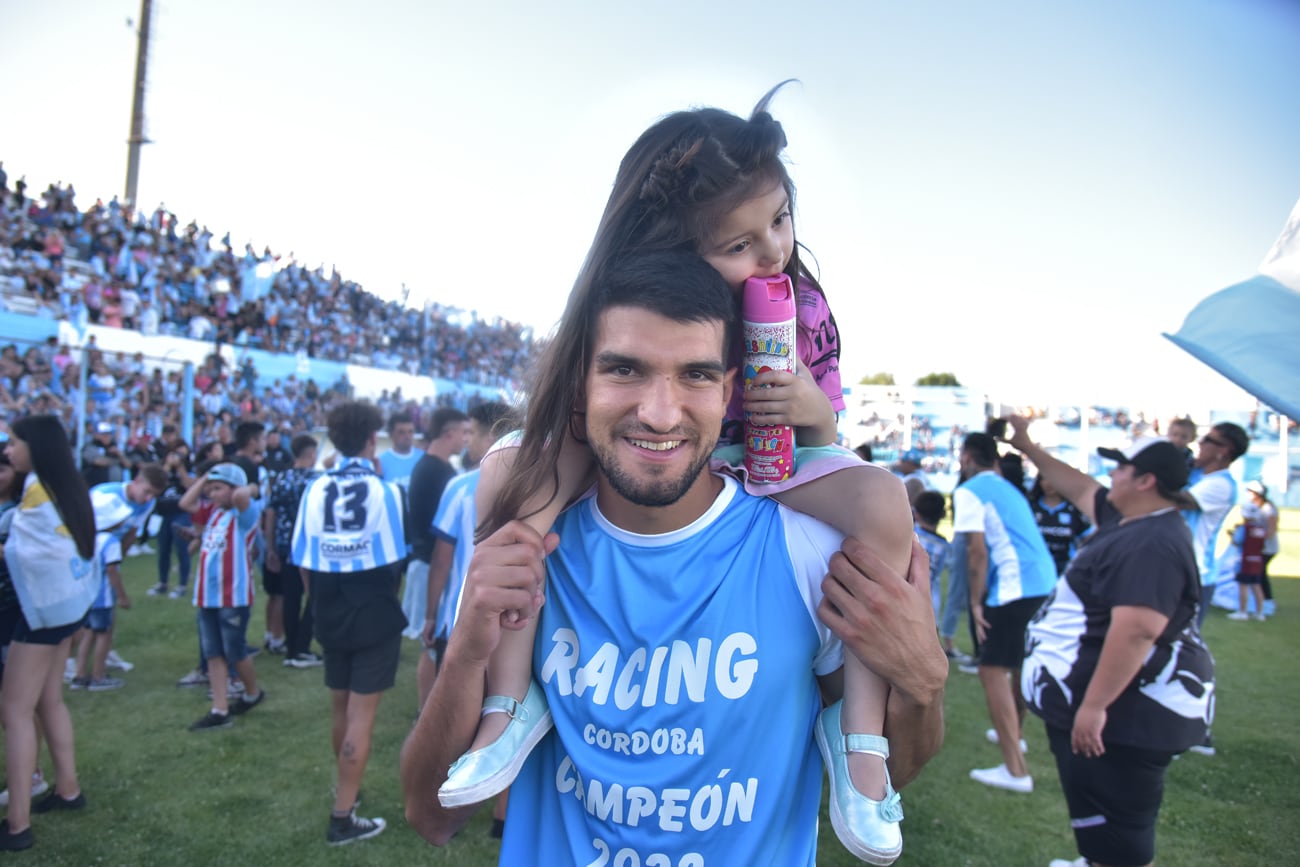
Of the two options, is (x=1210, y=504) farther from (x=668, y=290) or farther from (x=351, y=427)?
(x=351, y=427)

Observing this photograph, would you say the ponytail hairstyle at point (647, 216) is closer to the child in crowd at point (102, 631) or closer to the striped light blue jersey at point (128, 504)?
the striped light blue jersey at point (128, 504)

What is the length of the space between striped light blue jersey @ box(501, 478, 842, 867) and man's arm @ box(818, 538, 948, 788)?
0.11 metres

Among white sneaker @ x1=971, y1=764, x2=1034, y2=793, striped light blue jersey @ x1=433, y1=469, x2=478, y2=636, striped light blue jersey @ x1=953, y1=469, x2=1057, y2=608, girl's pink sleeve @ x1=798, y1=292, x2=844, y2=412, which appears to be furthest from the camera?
striped light blue jersey @ x1=953, y1=469, x2=1057, y2=608

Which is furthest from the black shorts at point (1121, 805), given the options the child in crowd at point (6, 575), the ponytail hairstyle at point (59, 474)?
the child in crowd at point (6, 575)

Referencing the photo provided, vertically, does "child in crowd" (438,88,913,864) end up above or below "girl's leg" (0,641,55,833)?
above

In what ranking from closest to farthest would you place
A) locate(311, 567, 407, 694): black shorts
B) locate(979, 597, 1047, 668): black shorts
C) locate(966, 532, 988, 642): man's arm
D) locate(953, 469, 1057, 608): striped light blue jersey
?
locate(311, 567, 407, 694): black shorts < locate(979, 597, 1047, 668): black shorts < locate(953, 469, 1057, 608): striped light blue jersey < locate(966, 532, 988, 642): man's arm

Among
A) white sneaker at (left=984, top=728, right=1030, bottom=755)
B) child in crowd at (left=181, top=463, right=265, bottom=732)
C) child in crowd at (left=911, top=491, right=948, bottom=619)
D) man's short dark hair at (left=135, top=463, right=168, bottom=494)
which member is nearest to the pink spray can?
white sneaker at (left=984, top=728, right=1030, bottom=755)

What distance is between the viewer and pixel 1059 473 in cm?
479

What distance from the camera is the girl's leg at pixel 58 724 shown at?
459 cm

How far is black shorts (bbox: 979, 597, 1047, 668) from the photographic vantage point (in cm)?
553

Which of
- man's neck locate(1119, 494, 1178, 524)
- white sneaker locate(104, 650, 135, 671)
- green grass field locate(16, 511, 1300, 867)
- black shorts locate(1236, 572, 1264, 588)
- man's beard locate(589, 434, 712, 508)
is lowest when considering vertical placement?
white sneaker locate(104, 650, 135, 671)

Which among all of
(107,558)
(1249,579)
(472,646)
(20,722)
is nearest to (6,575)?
(20,722)

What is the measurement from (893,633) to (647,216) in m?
1.11

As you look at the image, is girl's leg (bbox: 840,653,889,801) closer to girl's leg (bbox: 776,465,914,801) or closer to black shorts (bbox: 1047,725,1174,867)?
girl's leg (bbox: 776,465,914,801)
